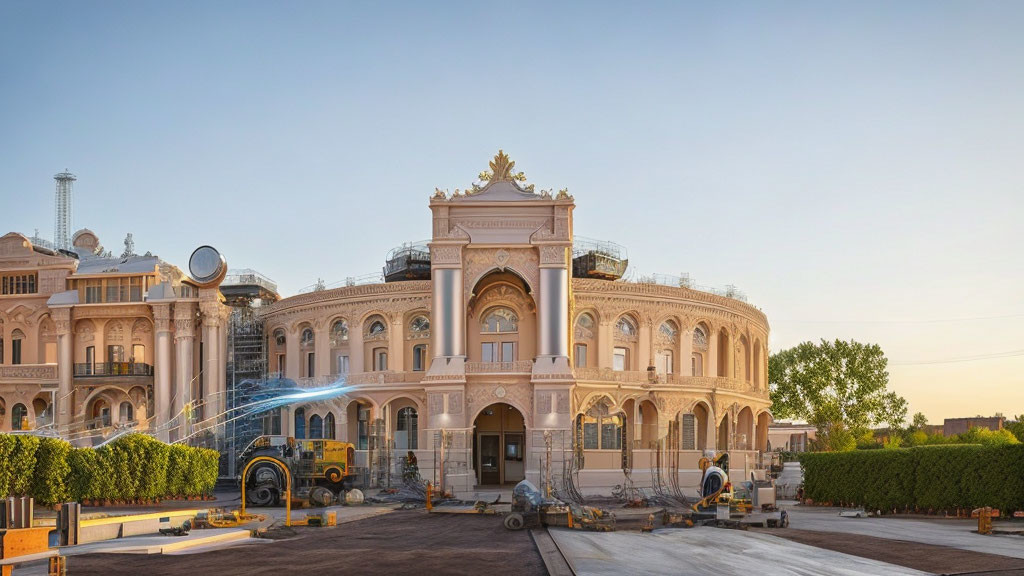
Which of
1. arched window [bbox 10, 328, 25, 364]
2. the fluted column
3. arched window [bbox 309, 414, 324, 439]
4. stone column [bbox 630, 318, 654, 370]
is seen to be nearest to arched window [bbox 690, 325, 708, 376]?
stone column [bbox 630, 318, 654, 370]

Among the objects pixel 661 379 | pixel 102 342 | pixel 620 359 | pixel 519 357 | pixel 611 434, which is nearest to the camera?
pixel 519 357

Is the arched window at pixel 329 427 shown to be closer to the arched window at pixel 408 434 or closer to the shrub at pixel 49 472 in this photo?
the arched window at pixel 408 434

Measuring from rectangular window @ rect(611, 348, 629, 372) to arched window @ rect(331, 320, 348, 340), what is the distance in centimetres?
1667

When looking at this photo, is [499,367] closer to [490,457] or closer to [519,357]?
[519,357]

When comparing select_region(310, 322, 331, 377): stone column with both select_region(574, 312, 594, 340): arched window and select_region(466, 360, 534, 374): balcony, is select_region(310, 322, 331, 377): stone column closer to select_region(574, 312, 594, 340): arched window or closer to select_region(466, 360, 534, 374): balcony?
select_region(466, 360, 534, 374): balcony

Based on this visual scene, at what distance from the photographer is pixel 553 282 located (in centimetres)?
5825

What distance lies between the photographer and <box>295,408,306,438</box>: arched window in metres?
67.7

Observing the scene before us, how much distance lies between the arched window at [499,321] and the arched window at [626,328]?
6617 mm

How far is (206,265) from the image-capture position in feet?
201

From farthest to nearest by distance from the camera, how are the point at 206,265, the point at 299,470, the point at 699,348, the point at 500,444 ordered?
1. the point at 699,348
2. the point at 500,444
3. the point at 206,265
4. the point at 299,470

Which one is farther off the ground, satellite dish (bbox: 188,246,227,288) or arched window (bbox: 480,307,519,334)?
satellite dish (bbox: 188,246,227,288)

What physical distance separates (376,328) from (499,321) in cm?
818

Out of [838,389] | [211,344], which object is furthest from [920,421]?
[211,344]

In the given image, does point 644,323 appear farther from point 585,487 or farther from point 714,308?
Result: point 585,487
